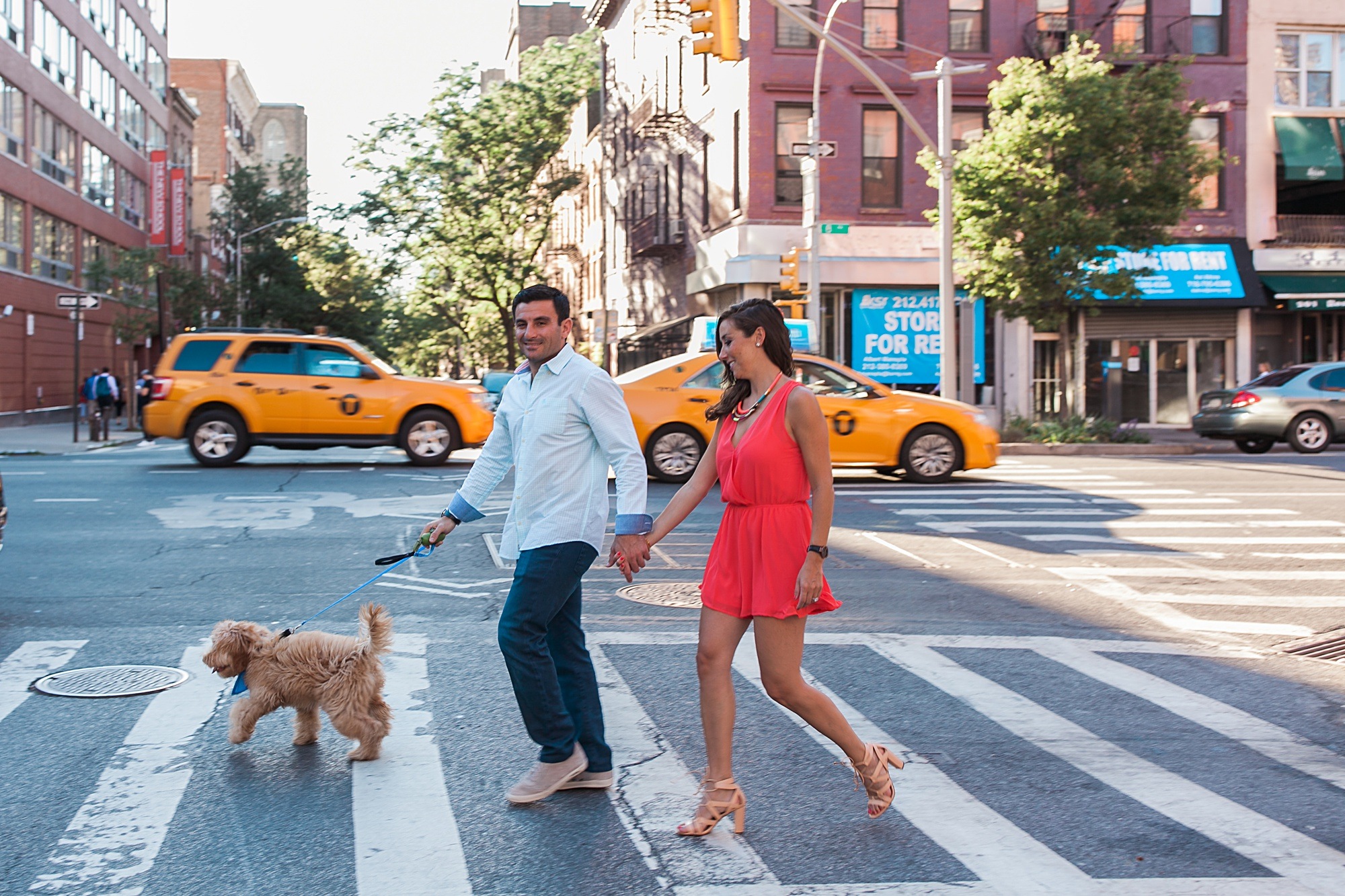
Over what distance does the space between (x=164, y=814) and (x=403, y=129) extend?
43524 mm

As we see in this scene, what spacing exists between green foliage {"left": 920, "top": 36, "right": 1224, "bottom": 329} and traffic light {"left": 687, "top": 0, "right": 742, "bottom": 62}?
10225mm

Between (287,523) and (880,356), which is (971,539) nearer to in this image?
(287,523)

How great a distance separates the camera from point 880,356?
31.6 metres

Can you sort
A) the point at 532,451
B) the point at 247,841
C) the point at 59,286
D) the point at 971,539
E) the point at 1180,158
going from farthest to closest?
the point at 59,286
the point at 1180,158
the point at 971,539
the point at 532,451
the point at 247,841

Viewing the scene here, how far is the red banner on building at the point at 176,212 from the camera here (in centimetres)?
5009

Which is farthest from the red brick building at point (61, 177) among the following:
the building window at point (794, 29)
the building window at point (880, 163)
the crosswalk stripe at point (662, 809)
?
the crosswalk stripe at point (662, 809)

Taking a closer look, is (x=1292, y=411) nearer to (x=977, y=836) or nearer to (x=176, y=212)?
(x=977, y=836)

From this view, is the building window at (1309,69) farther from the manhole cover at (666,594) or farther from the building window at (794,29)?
the manhole cover at (666,594)

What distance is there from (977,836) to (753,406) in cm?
166

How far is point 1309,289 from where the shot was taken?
1235 inches

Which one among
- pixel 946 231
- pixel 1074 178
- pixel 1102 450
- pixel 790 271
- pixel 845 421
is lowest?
pixel 1102 450

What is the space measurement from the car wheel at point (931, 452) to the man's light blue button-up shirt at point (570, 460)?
12.2 m

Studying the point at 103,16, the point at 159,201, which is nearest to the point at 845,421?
the point at 159,201

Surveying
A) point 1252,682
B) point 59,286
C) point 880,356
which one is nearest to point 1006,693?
point 1252,682
